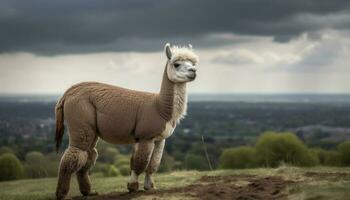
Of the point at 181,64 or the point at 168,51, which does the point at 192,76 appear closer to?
the point at 181,64

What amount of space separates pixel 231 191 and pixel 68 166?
12.1 ft

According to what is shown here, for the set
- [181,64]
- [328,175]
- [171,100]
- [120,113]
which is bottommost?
[328,175]

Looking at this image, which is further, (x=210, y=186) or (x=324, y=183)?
(x=210, y=186)

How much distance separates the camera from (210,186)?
11648mm

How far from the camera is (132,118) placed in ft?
37.5

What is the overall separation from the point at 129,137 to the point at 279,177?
3940mm

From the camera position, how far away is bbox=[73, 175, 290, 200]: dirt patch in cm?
1024

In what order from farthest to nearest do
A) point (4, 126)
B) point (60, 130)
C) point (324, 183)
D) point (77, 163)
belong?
point (4, 126) < point (60, 130) < point (77, 163) < point (324, 183)

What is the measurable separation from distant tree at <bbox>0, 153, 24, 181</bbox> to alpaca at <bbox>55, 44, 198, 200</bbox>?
21593 mm

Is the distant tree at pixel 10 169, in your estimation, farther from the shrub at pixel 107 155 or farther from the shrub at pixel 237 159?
the shrub at pixel 237 159

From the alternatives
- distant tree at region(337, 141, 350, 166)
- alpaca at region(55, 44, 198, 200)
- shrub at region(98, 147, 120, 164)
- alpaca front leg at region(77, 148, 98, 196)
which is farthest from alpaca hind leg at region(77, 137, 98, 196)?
shrub at region(98, 147, 120, 164)

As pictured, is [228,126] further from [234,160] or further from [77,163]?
[77,163]

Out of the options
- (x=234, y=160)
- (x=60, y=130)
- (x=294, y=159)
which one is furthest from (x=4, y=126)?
(x=60, y=130)

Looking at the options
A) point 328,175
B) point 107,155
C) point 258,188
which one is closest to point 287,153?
point 328,175
